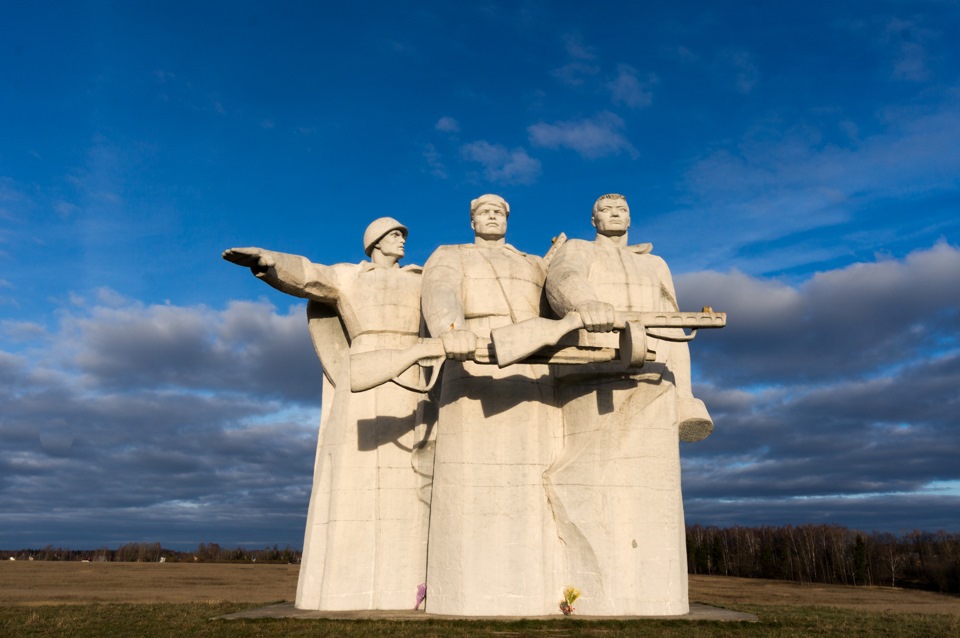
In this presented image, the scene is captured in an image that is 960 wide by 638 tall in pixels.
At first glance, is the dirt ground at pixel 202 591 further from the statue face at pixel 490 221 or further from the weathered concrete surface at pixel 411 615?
the statue face at pixel 490 221

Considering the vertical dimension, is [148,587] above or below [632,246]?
below

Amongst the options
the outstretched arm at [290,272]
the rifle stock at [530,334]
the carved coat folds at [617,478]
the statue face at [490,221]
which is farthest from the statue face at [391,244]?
the rifle stock at [530,334]

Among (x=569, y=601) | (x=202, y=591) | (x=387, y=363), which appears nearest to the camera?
(x=387, y=363)

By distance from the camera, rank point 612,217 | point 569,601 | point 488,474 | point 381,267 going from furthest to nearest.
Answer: point 381,267 < point 612,217 < point 488,474 < point 569,601

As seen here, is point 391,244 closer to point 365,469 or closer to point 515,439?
point 365,469

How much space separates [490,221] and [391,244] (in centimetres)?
193

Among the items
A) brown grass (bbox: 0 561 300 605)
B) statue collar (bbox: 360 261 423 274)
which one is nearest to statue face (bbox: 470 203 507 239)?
statue collar (bbox: 360 261 423 274)

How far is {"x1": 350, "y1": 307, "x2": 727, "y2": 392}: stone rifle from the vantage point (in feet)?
26.3

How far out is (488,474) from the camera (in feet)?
30.0

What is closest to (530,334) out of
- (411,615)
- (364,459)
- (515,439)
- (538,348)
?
(538,348)

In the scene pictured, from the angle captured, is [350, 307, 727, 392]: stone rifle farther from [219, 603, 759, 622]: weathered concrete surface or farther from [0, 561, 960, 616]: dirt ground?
[0, 561, 960, 616]: dirt ground

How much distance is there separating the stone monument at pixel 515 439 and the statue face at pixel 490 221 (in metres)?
0.02

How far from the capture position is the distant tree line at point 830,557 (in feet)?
122

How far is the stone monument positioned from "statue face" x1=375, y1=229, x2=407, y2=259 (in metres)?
1.22
